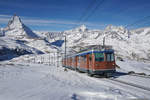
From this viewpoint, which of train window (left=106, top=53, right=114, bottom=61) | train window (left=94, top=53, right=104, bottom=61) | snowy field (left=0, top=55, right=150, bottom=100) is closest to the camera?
snowy field (left=0, top=55, right=150, bottom=100)

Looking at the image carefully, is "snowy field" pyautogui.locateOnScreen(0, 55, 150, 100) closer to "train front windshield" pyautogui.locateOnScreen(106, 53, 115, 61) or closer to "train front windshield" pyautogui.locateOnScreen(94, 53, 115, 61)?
"train front windshield" pyautogui.locateOnScreen(94, 53, 115, 61)

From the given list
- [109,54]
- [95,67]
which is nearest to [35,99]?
[95,67]

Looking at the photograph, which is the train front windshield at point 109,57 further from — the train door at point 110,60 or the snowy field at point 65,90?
the snowy field at point 65,90

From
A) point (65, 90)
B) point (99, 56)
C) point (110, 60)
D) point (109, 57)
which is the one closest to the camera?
point (65, 90)

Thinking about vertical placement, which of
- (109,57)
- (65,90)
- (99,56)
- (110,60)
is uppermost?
(99,56)

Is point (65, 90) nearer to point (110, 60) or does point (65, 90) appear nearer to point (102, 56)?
point (102, 56)

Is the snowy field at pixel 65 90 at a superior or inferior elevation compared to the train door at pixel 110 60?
inferior

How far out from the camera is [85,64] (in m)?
22.0

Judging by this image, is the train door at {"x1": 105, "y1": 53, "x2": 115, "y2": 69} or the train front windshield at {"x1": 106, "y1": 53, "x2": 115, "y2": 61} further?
the train front windshield at {"x1": 106, "y1": 53, "x2": 115, "y2": 61}

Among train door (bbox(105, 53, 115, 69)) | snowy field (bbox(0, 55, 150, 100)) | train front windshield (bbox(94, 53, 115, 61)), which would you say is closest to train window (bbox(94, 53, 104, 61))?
train front windshield (bbox(94, 53, 115, 61))

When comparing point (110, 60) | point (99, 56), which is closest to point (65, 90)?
point (99, 56)

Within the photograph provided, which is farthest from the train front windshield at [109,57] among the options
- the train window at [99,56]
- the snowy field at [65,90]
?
the snowy field at [65,90]

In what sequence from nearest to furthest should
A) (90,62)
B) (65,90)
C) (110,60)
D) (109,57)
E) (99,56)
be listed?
1. (65,90)
2. (99,56)
3. (110,60)
4. (109,57)
5. (90,62)

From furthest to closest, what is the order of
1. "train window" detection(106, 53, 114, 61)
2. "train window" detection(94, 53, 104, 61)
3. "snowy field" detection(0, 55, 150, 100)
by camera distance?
"train window" detection(106, 53, 114, 61)
"train window" detection(94, 53, 104, 61)
"snowy field" detection(0, 55, 150, 100)
